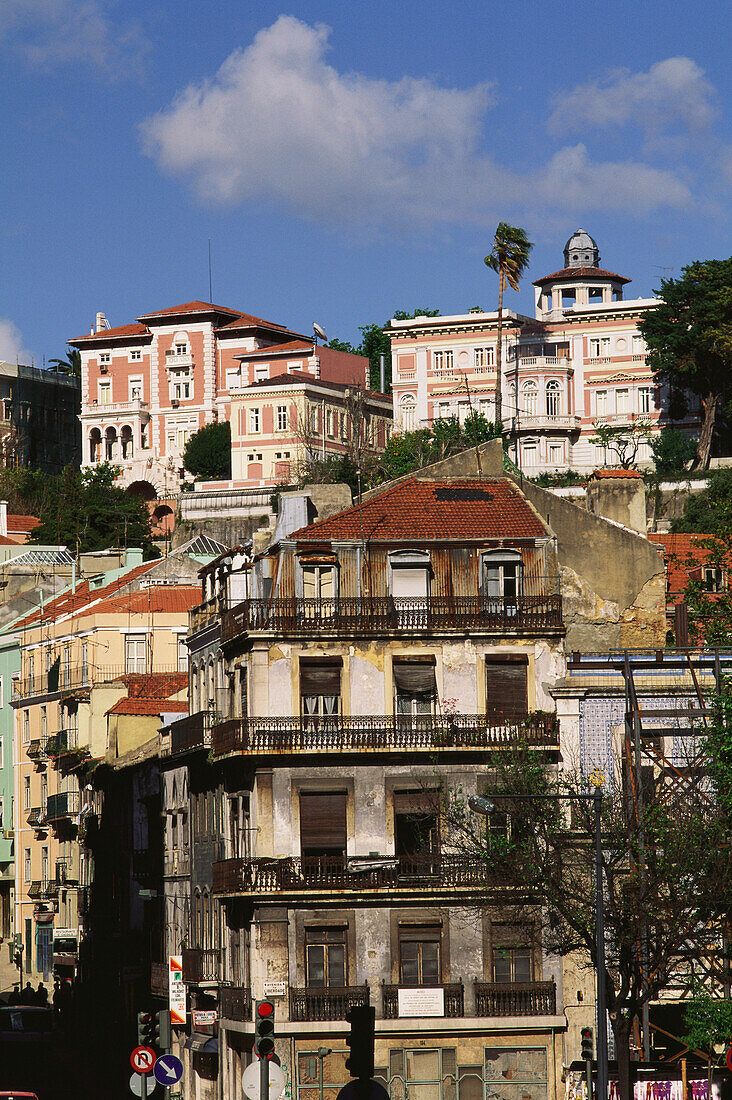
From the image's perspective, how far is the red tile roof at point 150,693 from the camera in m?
73.2

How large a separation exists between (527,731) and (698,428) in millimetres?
104033

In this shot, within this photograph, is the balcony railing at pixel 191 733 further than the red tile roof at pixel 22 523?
No

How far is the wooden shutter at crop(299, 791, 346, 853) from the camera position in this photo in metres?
50.7

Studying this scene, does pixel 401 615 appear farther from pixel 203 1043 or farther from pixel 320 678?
pixel 203 1043

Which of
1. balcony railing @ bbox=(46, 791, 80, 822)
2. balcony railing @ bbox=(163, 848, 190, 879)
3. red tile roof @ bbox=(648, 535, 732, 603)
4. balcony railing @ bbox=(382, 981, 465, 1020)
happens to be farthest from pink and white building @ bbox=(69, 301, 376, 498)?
balcony railing @ bbox=(382, 981, 465, 1020)

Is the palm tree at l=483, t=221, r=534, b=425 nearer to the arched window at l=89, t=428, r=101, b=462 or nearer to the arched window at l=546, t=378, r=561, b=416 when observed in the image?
the arched window at l=546, t=378, r=561, b=416

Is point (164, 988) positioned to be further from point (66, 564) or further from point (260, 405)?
point (260, 405)

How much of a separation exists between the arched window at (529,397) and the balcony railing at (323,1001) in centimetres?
10895

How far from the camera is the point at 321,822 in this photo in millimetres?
50750

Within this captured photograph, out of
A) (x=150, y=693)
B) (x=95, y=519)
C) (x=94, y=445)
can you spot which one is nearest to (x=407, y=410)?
(x=94, y=445)

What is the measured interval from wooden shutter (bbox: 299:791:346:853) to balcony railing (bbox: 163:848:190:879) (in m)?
9.71

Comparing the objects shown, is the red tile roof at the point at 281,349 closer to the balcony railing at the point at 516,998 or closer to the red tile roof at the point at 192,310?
the red tile roof at the point at 192,310

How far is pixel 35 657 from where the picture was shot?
85938 millimetres

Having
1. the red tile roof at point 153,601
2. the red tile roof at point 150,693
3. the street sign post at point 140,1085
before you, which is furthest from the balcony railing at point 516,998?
the red tile roof at point 153,601
